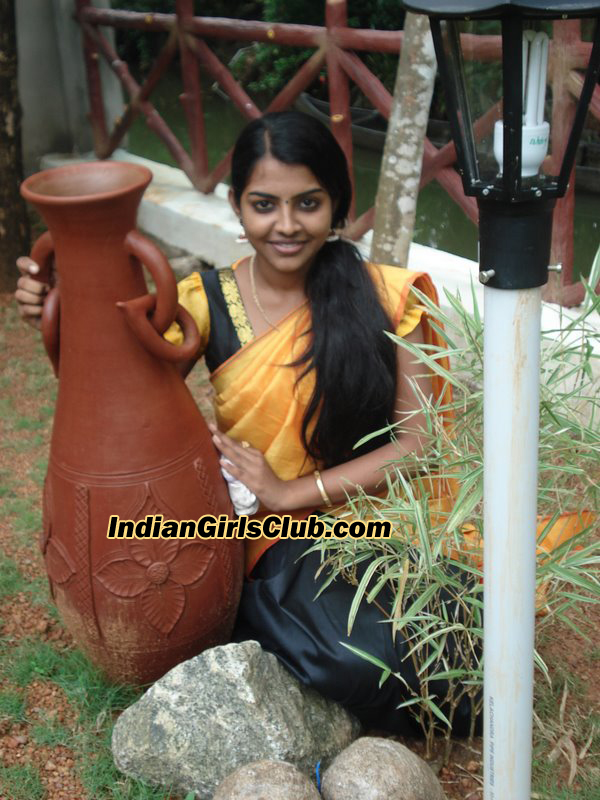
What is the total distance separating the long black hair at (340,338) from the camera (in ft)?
7.14

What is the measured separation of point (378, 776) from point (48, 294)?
120cm

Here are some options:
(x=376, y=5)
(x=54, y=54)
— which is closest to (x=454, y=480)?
(x=54, y=54)

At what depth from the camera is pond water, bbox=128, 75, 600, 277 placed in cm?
617

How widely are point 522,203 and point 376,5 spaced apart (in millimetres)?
10774

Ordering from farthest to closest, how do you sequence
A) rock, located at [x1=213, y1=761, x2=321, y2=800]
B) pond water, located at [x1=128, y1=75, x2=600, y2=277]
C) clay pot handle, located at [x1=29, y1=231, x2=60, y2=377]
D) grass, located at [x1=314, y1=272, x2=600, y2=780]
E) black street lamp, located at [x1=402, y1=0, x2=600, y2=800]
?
pond water, located at [x1=128, y1=75, x2=600, y2=277]
clay pot handle, located at [x1=29, y1=231, x2=60, y2=377]
grass, located at [x1=314, y1=272, x2=600, y2=780]
rock, located at [x1=213, y1=761, x2=321, y2=800]
black street lamp, located at [x1=402, y1=0, x2=600, y2=800]

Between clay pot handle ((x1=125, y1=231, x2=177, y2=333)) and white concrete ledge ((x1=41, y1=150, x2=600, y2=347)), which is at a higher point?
clay pot handle ((x1=125, y1=231, x2=177, y2=333))

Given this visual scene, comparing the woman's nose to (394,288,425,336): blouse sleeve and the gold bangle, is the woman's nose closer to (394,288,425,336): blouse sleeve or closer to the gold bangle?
(394,288,425,336): blouse sleeve

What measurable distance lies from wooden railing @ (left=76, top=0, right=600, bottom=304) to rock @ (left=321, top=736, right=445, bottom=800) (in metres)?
1.16

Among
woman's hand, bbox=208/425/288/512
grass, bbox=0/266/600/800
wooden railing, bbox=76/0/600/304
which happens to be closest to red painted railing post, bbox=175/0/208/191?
wooden railing, bbox=76/0/600/304

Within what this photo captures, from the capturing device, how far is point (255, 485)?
88.0 inches

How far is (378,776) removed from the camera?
1.77 metres

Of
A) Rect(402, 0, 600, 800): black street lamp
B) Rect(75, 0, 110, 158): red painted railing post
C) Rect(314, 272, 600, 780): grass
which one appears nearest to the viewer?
Rect(402, 0, 600, 800): black street lamp

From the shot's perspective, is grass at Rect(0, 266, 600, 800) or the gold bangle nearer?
grass at Rect(0, 266, 600, 800)

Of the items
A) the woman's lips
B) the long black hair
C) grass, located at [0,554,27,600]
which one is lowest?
grass, located at [0,554,27,600]
